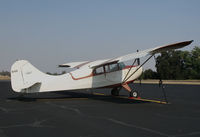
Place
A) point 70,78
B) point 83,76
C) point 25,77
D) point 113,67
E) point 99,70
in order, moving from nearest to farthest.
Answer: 1. point 25,77
2. point 70,78
3. point 83,76
4. point 99,70
5. point 113,67

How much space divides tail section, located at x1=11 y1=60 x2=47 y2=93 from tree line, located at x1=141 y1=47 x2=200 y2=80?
55.9m

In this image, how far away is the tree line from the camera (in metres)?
65.2

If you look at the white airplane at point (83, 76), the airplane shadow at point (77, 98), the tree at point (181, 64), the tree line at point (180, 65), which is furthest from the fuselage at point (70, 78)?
the tree at point (181, 64)

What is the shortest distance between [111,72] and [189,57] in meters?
68.8

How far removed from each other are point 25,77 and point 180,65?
70.8m

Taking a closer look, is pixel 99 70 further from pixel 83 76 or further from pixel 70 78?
pixel 70 78

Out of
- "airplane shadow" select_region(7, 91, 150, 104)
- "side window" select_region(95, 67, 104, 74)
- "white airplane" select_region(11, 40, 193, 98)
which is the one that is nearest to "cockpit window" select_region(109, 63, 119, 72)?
"white airplane" select_region(11, 40, 193, 98)

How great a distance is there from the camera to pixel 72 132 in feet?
17.1

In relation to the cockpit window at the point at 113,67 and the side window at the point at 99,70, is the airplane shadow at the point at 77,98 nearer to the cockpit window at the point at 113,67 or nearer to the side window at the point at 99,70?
the side window at the point at 99,70

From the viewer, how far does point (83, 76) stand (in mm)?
12211

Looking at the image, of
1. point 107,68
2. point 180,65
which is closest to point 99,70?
point 107,68

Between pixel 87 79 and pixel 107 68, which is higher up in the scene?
pixel 107 68

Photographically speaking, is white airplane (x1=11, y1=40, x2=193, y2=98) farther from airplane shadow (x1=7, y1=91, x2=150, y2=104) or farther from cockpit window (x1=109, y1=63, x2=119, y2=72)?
airplane shadow (x1=7, y1=91, x2=150, y2=104)

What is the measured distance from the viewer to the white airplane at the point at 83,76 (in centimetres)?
1079
